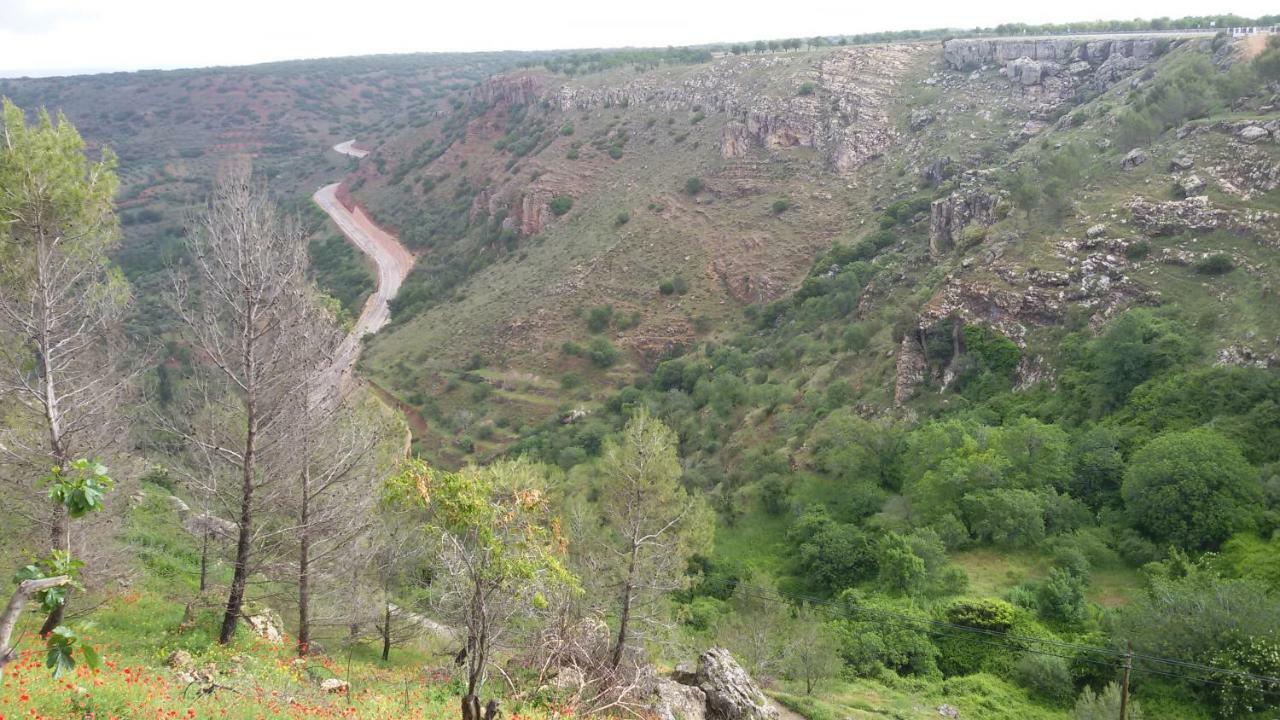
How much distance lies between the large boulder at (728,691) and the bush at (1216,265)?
70.3 ft

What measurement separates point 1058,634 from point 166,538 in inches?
822

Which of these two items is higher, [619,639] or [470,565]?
[470,565]

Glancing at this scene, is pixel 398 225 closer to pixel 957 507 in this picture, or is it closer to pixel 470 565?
pixel 957 507

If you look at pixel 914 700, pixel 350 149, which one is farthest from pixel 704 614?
pixel 350 149

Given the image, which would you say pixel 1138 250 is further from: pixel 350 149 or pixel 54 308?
pixel 350 149

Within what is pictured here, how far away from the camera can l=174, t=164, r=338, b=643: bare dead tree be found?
10.4 m

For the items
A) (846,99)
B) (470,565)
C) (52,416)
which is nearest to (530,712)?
(470,565)

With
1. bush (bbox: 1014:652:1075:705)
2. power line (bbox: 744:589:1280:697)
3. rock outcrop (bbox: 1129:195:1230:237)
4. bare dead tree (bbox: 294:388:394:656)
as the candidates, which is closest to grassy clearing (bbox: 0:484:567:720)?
bare dead tree (bbox: 294:388:394:656)

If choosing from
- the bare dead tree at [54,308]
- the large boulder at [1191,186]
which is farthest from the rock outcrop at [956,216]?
the bare dead tree at [54,308]

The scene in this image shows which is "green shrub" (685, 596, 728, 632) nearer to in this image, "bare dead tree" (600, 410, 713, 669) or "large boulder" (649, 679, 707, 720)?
"bare dead tree" (600, 410, 713, 669)

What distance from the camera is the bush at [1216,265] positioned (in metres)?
24.3

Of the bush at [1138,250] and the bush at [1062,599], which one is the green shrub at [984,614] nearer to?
the bush at [1062,599]

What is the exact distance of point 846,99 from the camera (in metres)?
53.1

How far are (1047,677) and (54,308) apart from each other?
1846cm
